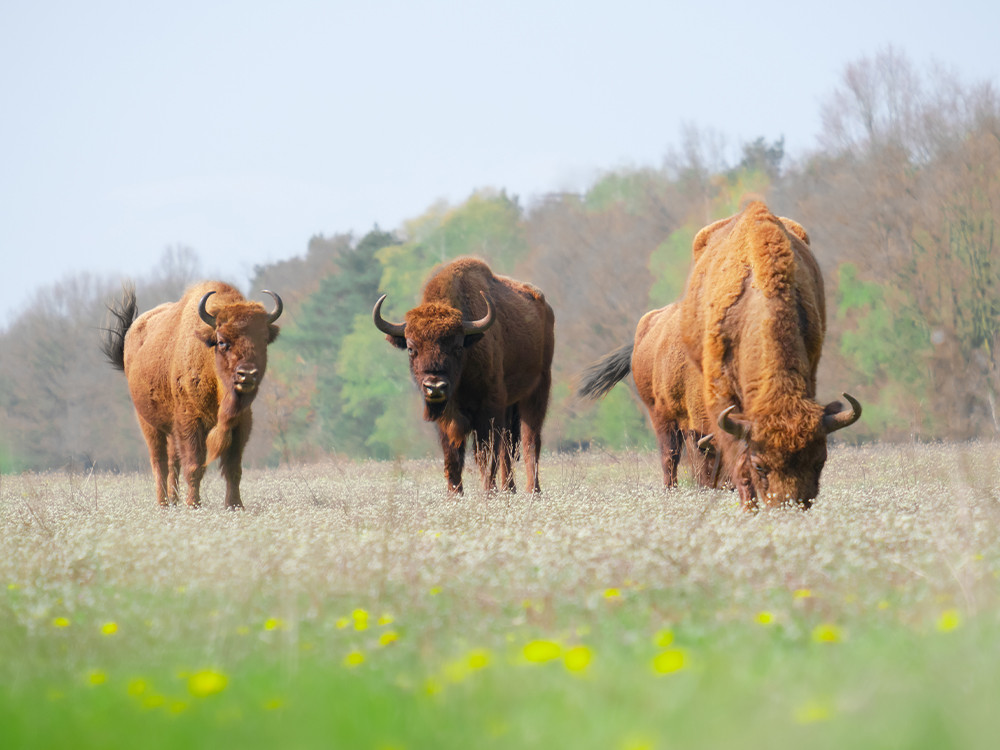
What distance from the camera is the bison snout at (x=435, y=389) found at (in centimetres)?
970

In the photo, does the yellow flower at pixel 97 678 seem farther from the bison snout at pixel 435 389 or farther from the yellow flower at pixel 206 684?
the bison snout at pixel 435 389

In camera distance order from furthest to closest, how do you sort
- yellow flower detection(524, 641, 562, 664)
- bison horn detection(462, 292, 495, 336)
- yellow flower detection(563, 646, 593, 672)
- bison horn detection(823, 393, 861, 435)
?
1. bison horn detection(462, 292, 495, 336)
2. bison horn detection(823, 393, 861, 435)
3. yellow flower detection(524, 641, 562, 664)
4. yellow flower detection(563, 646, 593, 672)

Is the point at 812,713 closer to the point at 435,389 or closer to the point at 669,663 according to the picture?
the point at 669,663

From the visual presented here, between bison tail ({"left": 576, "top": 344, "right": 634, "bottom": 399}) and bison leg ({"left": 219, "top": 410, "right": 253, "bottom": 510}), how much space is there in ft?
19.9

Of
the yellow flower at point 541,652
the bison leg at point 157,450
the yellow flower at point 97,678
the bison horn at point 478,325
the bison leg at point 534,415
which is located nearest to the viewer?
the yellow flower at point 541,652

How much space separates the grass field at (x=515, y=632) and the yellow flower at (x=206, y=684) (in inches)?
0.4

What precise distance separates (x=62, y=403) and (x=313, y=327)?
11.4 metres

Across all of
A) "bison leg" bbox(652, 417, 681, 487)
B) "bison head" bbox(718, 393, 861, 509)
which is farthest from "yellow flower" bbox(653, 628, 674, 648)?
"bison leg" bbox(652, 417, 681, 487)

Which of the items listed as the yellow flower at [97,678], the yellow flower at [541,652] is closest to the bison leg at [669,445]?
the yellow flower at [541,652]

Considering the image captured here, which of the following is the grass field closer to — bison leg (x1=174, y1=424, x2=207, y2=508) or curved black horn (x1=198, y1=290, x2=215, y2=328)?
bison leg (x1=174, y1=424, x2=207, y2=508)

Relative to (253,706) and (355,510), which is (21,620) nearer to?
(253,706)

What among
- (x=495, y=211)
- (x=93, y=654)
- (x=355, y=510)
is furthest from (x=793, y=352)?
(x=495, y=211)

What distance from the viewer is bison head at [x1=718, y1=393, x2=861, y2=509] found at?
6.86m

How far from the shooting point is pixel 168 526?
736 cm
